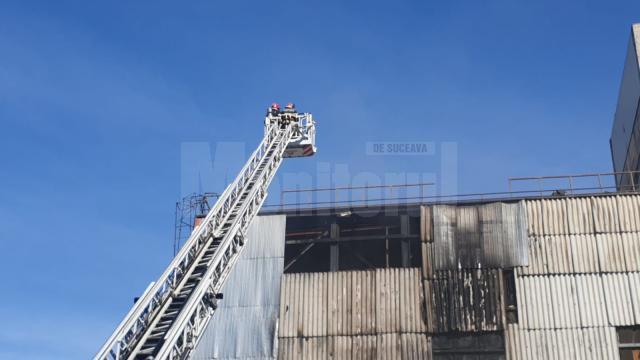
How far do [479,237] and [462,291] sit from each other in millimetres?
2652

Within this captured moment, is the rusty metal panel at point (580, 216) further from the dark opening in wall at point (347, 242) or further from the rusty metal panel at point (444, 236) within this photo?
the dark opening in wall at point (347, 242)

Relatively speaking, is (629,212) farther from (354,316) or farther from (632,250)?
(354,316)

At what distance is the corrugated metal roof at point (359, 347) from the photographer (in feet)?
100

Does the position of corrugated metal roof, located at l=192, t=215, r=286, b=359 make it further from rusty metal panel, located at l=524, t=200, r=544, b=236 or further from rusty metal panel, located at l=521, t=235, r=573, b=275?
rusty metal panel, located at l=524, t=200, r=544, b=236

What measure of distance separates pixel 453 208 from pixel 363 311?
6.40 m

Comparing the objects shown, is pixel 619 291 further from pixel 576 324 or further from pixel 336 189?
pixel 336 189

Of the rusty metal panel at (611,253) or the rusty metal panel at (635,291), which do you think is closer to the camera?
the rusty metal panel at (635,291)

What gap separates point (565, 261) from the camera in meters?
30.8

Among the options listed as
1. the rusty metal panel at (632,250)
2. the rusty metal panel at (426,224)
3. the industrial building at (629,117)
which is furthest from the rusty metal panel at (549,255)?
the industrial building at (629,117)

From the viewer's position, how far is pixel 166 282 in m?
22.7

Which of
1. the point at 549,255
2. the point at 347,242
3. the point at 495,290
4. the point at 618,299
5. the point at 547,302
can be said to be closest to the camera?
the point at 618,299

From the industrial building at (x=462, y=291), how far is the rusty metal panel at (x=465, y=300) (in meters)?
0.04

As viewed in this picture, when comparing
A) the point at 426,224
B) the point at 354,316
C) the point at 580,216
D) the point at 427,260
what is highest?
the point at 580,216

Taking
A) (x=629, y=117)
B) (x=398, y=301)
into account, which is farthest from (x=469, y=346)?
(x=629, y=117)
